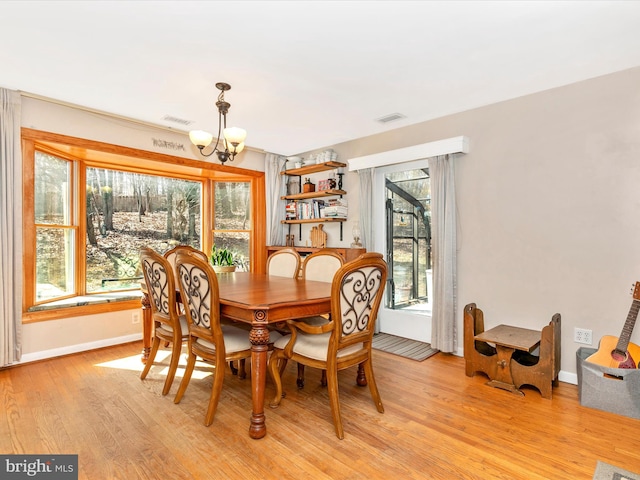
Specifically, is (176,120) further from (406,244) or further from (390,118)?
(406,244)

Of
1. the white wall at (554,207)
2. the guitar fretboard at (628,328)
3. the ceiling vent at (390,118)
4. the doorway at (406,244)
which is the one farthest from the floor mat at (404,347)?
the ceiling vent at (390,118)

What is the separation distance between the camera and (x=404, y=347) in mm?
3629

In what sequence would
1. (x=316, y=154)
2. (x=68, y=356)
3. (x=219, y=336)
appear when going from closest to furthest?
(x=219, y=336)
(x=68, y=356)
(x=316, y=154)

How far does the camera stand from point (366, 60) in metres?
2.40

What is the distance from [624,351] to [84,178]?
16.7 feet

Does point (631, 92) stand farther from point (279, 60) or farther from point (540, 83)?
point (279, 60)

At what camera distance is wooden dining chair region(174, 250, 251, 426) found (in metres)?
2.08

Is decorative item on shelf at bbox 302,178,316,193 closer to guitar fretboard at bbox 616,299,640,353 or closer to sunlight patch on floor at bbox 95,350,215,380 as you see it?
sunlight patch on floor at bbox 95,350,215,380

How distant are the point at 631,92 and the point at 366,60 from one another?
1.92 metres

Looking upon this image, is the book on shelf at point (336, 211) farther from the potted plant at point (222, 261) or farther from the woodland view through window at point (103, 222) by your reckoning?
the woodland view through window at point (103, 222)

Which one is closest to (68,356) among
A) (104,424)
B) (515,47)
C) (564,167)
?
(104,424)

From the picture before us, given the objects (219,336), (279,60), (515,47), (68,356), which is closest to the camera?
(219,336)

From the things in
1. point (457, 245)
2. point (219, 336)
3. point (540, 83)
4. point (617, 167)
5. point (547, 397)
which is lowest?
point (547, 397)

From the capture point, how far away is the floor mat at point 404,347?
340cm
